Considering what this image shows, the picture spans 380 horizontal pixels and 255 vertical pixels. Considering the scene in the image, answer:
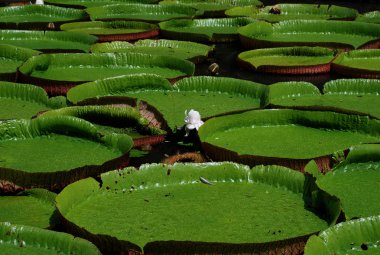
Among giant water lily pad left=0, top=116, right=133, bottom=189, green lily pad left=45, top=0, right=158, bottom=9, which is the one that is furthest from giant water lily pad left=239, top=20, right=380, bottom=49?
giant water lily pad left=0, top=116, right=133, bottom=189

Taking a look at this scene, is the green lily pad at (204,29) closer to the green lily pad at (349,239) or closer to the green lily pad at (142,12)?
the green lily pad at (142,12)

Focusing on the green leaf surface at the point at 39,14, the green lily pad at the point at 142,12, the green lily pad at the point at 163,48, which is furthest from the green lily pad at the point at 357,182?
the green leaf surface at the point at 39,14

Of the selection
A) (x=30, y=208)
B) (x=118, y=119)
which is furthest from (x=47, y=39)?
(x=30, y=208)

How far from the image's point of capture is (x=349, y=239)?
107 inches

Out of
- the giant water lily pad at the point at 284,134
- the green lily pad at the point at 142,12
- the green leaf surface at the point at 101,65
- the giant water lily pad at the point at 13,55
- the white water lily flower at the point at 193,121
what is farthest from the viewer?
the green lily pad at the point at 142,12

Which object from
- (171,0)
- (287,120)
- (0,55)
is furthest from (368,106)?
(171,0)

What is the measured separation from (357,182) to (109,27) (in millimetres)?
3993

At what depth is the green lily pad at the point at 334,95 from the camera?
454 cm

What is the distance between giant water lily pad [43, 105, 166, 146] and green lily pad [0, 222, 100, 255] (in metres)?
1.25

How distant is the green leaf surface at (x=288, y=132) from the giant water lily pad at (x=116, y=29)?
2.57m

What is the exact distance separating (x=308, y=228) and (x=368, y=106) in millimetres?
1769

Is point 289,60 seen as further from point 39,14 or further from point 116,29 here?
point 39,14

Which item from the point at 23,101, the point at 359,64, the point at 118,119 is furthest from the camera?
the point at 359,64

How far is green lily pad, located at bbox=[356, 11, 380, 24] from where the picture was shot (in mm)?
7035
